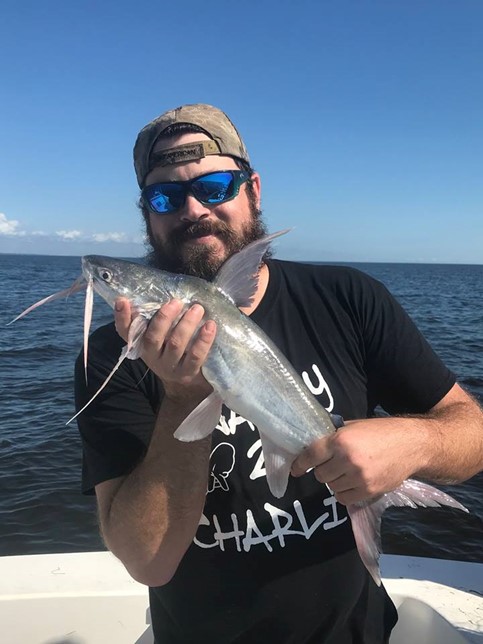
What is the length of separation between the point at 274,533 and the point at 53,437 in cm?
1108

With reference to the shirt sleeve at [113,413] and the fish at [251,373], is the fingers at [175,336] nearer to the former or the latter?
the fish at [251,373]

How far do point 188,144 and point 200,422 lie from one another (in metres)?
1.75

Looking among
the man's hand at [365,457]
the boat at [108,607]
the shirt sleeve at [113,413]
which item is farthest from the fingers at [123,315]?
the boat at [108,607]

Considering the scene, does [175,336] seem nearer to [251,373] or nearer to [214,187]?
[251,373]

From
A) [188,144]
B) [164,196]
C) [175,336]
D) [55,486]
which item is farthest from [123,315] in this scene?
[55,486]

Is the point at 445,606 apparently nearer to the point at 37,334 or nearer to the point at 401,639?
the point at 401,639

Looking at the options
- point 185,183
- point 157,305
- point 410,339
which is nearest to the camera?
point 157,305

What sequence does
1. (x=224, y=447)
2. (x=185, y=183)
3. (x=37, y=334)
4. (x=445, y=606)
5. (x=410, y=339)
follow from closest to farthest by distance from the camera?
1. (x=224, y=447)
2. (x=410, y=339)
3. (x=185, y=183)
4. (x=445, y=606)
5. (x=37, y=334)

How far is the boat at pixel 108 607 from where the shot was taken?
3.95m

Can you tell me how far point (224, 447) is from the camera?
9.18 feet

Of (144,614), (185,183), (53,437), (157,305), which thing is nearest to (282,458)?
(157,305)

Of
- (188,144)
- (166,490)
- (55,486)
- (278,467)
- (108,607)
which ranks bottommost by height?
(55,486)

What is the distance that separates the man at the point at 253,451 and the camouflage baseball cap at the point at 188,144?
0.8 inches

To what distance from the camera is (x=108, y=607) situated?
4070 mm
